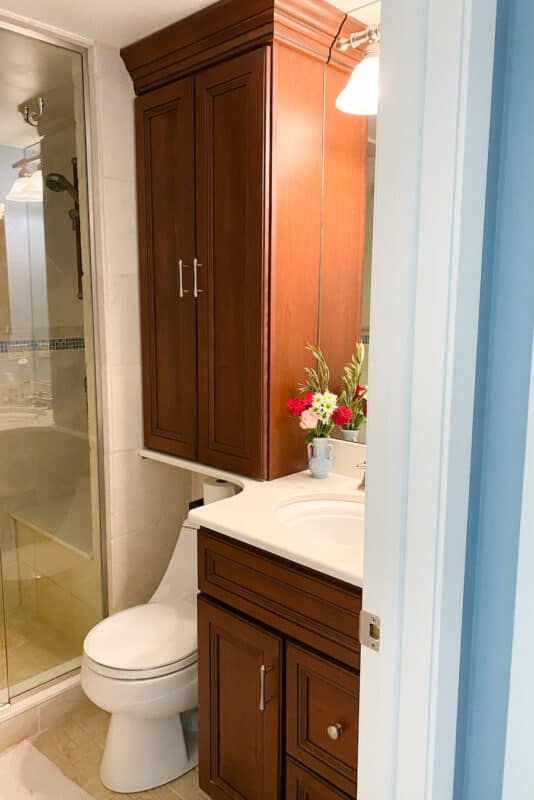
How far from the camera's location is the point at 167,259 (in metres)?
2.13

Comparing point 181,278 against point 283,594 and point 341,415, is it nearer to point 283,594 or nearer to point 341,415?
point 341,415

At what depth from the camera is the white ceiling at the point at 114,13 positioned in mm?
1788

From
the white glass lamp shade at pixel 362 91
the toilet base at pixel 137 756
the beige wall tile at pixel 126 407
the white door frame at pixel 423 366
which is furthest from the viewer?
the beige wall tile at pixel 126 407

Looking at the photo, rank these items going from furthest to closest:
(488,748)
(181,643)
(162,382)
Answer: (162,382), (181,643), (488,748)

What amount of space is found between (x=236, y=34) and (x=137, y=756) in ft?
6.85

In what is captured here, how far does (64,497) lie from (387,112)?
1869mm

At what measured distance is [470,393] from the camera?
79cm

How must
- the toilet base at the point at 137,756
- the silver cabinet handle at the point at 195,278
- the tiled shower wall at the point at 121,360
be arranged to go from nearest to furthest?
1. the toilet base at the point at 137,756
2. the silver cabinet handle at the point at 195,278
3. the tiled shower wall at the point at 121,360

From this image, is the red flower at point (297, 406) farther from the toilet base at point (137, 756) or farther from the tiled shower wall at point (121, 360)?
the toilet base at point (137, 756)

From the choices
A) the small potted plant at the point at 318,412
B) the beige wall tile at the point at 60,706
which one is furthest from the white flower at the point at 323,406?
the beige wall tile at the point at 60,706

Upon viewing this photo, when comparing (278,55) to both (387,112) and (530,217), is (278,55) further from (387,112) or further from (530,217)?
(530,217)

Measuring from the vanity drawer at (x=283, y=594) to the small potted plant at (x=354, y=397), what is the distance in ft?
1.95

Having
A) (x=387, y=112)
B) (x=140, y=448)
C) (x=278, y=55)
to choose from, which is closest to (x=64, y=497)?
(x=140, y=448)

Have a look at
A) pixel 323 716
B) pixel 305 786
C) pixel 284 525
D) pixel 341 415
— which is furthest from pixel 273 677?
pixel 341 415
